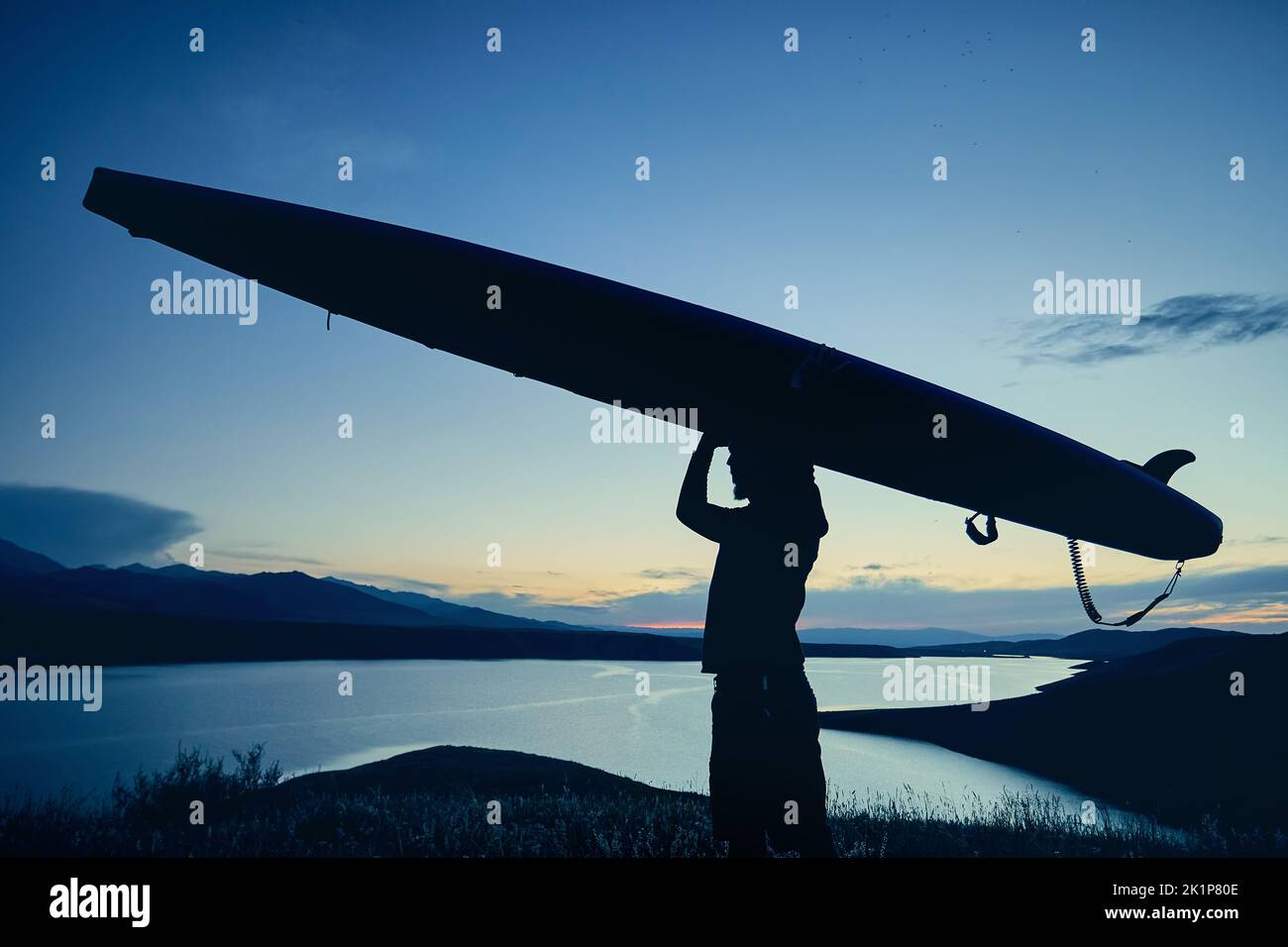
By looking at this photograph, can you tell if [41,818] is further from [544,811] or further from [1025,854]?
[1025,854]

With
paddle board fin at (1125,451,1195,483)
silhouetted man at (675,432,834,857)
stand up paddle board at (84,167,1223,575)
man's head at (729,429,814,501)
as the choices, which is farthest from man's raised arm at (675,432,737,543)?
paddle board fin at (1125,451,1195,483)

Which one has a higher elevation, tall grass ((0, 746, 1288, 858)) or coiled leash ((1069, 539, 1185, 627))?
coiled leash ((1069, 539, 1185, 627))

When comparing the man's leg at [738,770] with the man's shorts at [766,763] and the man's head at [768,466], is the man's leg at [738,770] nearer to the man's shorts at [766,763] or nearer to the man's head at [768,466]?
the man's shorts at [766,763]

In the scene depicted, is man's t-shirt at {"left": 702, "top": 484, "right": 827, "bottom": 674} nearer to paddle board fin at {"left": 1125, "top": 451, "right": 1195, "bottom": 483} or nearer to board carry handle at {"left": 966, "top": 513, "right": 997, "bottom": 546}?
board carry handle at {"left": 966, "top": 513, "right": 997, "bottom": 546}

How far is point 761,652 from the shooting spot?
5.20 meters

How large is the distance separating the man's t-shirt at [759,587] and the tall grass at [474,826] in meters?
2.27

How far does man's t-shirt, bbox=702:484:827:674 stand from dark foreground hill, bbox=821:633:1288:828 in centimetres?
1098

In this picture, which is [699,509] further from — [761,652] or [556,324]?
[556,324]

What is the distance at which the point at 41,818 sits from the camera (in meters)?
7.15

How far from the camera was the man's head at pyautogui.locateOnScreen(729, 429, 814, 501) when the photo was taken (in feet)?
17.9

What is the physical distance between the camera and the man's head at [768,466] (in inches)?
215

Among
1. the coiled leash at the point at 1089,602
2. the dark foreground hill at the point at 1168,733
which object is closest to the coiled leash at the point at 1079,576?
the coiled leash at the point at 1089,602
